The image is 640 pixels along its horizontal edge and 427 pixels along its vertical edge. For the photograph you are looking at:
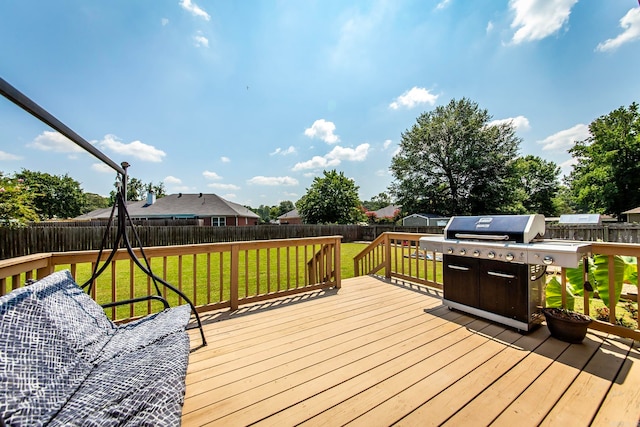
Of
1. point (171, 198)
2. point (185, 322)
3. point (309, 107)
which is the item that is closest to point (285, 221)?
point (171, 198)

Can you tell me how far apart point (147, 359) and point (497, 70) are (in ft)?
35.0

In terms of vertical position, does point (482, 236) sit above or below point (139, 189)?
below

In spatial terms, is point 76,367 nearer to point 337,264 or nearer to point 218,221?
point 337,264

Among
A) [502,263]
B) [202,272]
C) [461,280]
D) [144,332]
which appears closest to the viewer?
[144,332]

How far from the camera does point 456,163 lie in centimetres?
2180

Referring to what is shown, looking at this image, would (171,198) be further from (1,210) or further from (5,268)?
(5,268)

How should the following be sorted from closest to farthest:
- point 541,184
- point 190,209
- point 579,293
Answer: point 579,293 → point 190,209 → point 541,184

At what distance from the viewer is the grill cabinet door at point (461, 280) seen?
294 cm

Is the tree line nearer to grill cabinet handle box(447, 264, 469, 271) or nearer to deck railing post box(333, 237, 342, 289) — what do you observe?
deck railing post box(333, 237, 342, 289)

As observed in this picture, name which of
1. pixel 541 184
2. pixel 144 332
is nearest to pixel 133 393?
pixel 144 332

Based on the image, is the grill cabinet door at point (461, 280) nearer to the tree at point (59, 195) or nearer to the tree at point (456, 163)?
the tree at point (456, 163)

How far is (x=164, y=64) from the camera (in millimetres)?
5688

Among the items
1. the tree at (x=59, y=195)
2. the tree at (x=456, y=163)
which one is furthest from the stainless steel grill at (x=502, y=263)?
the tree at (x=59, y=195)

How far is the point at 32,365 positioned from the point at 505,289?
3.66m
